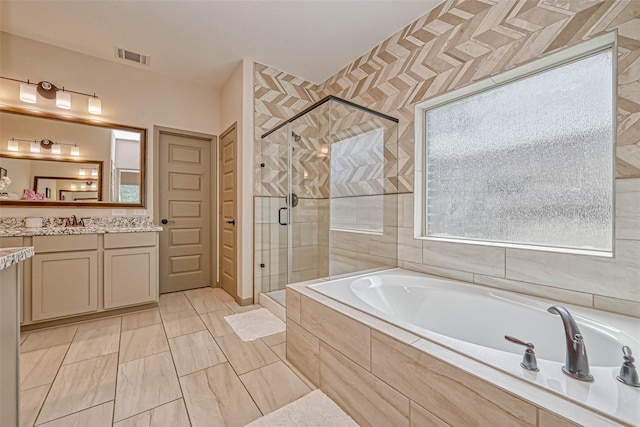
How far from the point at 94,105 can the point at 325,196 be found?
264 centimetres

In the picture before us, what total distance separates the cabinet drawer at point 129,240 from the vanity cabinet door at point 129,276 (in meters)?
0.04

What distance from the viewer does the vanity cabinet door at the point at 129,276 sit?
250 cm

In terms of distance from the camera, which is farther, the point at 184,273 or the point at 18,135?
the point at 184,273

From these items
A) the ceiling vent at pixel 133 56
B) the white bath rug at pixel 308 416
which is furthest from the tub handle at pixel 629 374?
the ceiling vent at pixel 133 56

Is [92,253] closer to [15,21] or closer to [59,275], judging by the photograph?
[59,275]

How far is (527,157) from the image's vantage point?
5.68 feet

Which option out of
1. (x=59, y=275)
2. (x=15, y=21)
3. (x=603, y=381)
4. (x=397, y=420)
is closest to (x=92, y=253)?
(x=59, y=275)

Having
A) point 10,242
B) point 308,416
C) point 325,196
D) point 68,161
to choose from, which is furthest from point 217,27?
point 308,416

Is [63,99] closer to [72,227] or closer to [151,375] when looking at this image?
[72,227]

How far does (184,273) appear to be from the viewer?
3.41 meters

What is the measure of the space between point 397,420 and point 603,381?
2.30 ft

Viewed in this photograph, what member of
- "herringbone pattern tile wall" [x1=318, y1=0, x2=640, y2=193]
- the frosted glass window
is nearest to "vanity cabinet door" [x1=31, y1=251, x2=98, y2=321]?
"herringbone pattern tile wall" [x1=318, y1=0, x2=640, y2=193]

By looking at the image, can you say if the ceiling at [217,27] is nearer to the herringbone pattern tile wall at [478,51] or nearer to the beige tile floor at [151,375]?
the herringbone pattern tile wall at [478,51]

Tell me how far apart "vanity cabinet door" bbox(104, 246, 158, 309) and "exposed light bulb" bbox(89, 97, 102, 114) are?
1.51 meters
